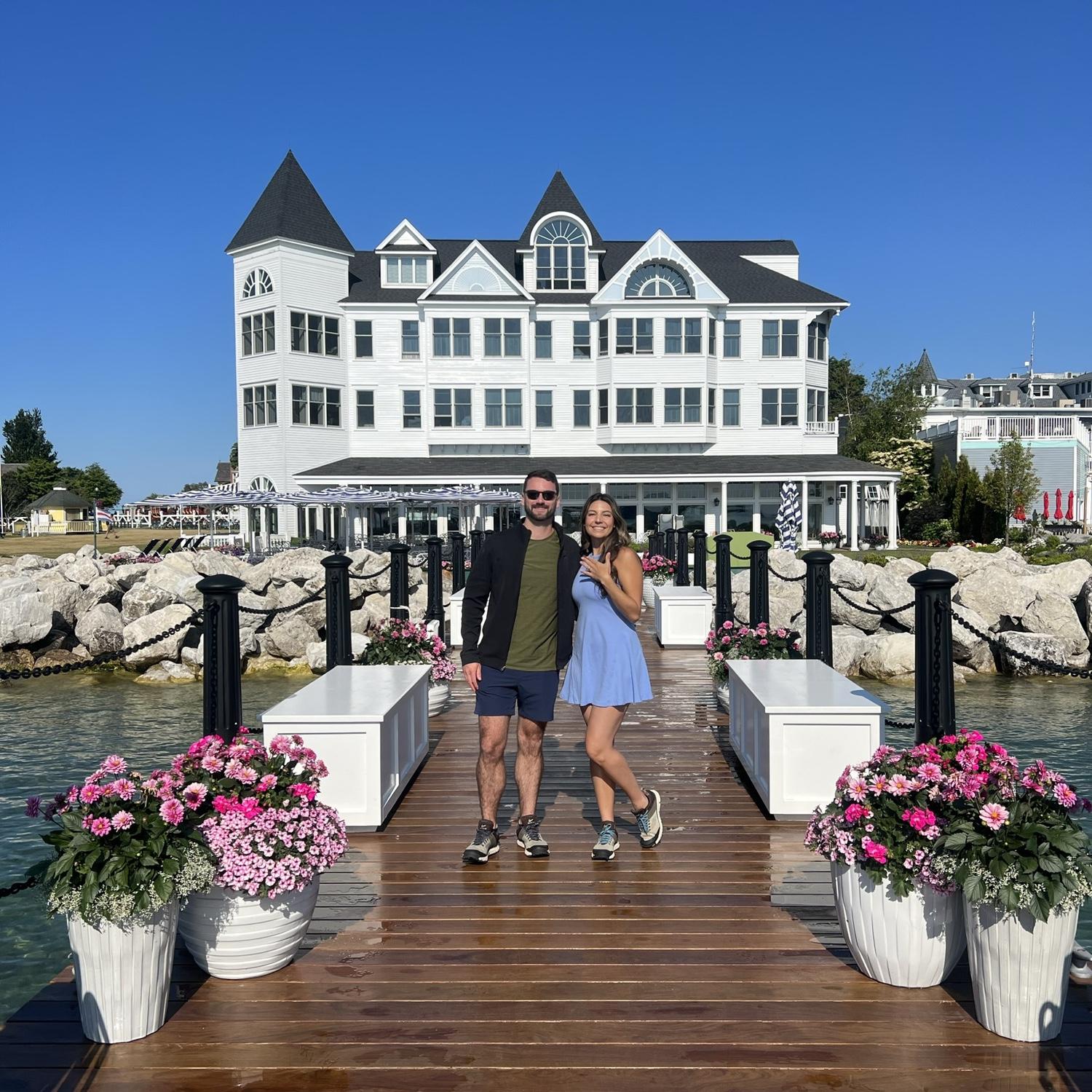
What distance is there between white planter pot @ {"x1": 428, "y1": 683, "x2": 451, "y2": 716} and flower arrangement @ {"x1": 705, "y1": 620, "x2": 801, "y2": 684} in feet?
9.66

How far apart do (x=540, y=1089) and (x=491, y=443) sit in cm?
3993

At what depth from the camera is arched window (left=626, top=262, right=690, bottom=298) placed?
136ft

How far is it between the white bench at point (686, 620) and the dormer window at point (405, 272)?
2972 cm

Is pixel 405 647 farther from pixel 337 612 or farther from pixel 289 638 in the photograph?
pixel 289 638

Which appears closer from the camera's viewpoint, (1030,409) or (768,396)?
(768,396)

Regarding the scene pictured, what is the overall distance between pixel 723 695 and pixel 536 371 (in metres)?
33.0

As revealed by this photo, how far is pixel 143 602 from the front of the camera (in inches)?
896

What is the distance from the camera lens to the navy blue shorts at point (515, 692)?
6027 mm

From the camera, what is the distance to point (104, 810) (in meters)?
4.09

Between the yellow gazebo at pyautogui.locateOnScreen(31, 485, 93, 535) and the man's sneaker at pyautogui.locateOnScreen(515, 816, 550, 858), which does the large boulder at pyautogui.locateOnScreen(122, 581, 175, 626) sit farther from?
the yellow gazebo at pyautogui.locateOnScreen(31, 485, 93, 535)

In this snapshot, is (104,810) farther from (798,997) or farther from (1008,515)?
(1008,515)

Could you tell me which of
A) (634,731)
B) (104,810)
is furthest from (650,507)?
(104,810)

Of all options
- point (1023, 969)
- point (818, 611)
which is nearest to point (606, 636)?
point (1023, 969)

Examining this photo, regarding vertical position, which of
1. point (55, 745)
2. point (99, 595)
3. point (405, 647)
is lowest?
point (55, 745)
